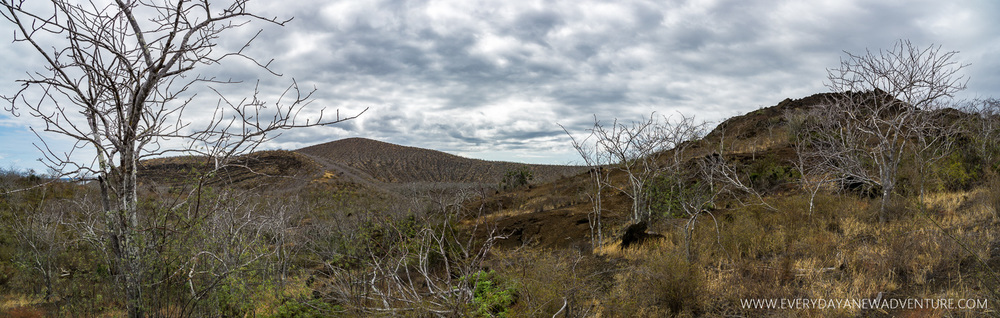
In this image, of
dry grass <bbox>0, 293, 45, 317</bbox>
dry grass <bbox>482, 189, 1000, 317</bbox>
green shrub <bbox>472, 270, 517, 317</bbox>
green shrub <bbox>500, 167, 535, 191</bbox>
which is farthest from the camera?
green shrub <bbox>500, 167, 535, 191</bbox>

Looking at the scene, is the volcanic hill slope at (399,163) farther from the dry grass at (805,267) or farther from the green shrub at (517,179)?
the dry grass at (805,267)

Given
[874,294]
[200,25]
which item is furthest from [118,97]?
[874,294]

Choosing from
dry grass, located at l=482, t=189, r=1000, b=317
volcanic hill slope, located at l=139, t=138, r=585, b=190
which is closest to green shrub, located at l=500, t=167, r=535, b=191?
dry grass, located at l=482, t=189, r=1000, b=317

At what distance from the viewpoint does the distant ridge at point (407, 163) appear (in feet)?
238

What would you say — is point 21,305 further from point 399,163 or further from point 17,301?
point 399,163

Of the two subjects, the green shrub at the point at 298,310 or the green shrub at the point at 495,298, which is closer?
the green shrub at the point at 298,310

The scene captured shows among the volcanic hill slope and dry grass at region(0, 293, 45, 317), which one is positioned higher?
the volcanic hill slope

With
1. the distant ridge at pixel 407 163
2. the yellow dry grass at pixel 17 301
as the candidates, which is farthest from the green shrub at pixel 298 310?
the distant ridge at pixel 407 163

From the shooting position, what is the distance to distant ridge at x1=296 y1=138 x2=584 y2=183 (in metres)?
72.6

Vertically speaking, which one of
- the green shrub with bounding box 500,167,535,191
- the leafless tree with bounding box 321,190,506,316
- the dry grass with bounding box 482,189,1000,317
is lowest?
the dry grass with bounding box 482,189,1000,317

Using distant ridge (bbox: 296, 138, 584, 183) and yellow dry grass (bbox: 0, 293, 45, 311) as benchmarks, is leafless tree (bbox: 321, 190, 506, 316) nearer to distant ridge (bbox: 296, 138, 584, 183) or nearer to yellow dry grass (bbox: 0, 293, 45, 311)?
yellow dry grass (bbox: 0, 293, 45, 311)

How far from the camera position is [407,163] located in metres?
81.4

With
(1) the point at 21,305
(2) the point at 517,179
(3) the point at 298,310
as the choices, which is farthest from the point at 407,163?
(3) the point at 298,310

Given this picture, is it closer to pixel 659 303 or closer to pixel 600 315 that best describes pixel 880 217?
pixel 659 303
